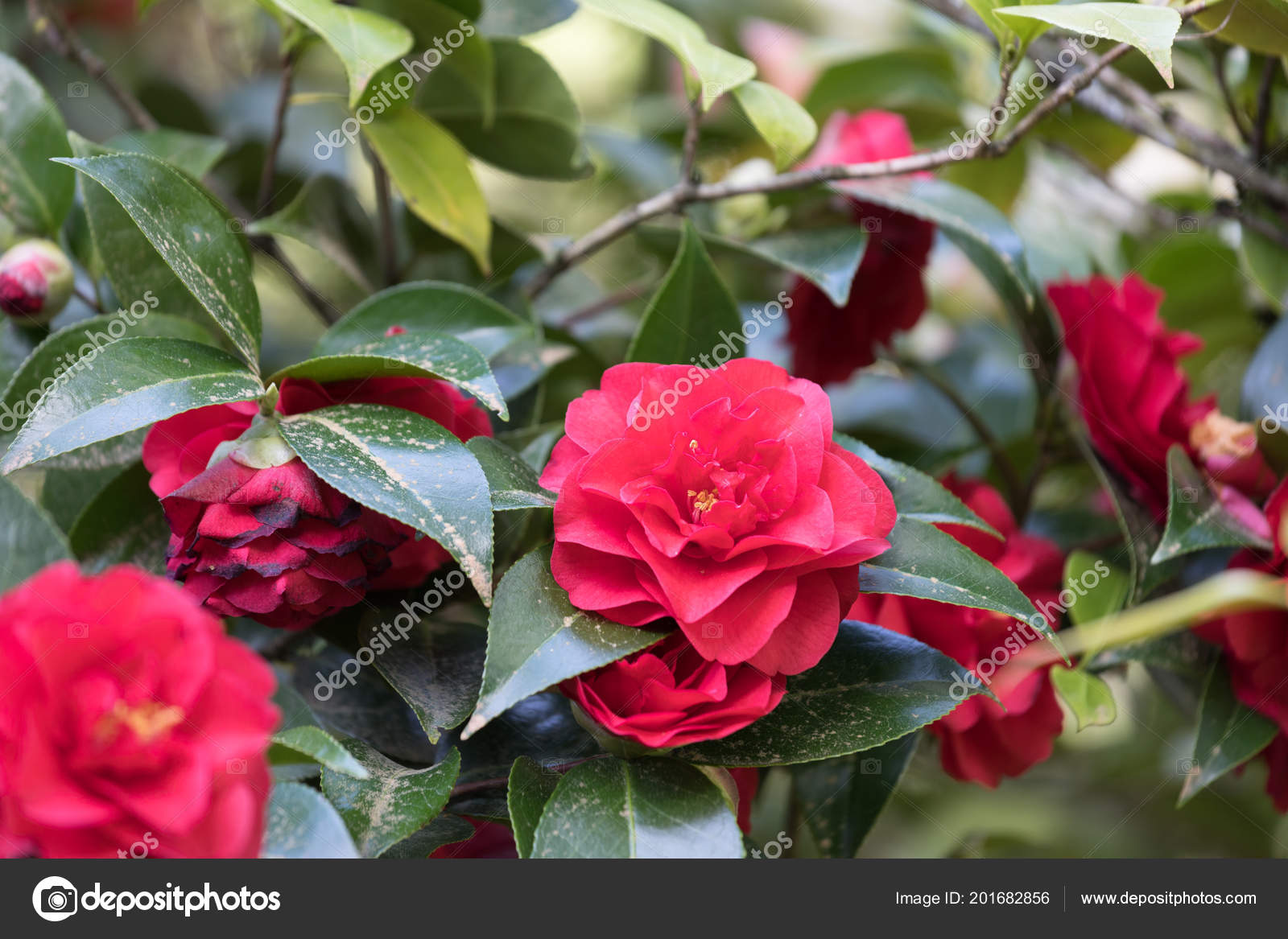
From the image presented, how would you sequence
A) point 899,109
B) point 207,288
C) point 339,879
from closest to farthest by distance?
point 339,879 < point 207,288 < point 899,109

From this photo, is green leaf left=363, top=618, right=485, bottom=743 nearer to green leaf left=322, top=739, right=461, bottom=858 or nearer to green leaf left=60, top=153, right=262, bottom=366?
green leaf left=322, top=739, right=461, bottom=858

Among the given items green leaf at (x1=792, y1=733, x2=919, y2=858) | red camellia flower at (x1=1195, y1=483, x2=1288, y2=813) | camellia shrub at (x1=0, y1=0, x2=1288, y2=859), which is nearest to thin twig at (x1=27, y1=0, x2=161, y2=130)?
camellia shrub at (x1=0, y1=0, x2=1288, y2=859)

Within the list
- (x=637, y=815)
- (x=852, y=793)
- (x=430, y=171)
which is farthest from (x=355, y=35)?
(x=852, y=793)

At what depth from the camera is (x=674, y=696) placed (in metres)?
0.44

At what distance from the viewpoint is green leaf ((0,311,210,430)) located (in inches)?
21.3

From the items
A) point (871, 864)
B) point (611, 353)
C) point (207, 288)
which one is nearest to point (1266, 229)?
point (611, 353)

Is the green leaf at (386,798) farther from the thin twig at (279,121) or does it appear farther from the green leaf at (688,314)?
the thin twig at (279,121)

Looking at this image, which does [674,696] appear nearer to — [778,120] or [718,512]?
[718,512]

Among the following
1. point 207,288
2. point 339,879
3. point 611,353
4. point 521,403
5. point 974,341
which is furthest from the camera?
point 974,341

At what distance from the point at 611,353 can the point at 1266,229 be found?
52cm

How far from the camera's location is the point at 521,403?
69cm

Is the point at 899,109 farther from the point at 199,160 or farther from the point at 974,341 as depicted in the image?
the point at 199,160

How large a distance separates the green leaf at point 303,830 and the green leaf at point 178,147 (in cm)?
48

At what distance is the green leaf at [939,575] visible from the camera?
47cm
